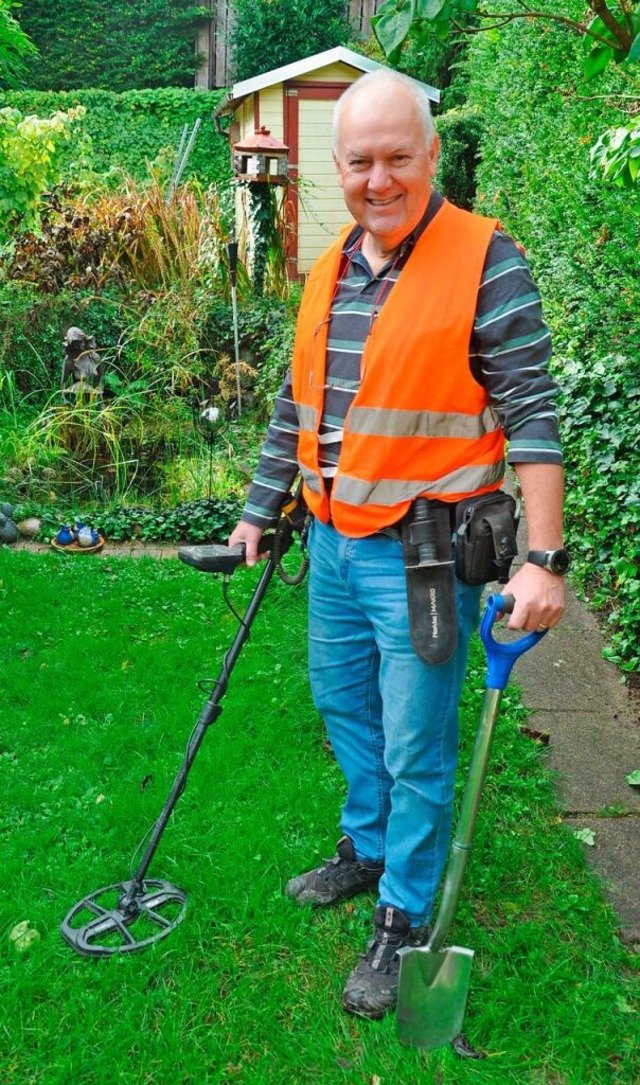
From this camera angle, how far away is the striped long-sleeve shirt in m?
2.10

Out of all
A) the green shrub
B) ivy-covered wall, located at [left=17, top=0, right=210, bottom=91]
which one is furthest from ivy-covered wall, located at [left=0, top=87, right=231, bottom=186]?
the green shrub

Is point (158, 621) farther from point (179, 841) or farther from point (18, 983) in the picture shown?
point (18, 983)

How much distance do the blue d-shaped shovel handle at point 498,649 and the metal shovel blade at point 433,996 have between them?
25.6 inches

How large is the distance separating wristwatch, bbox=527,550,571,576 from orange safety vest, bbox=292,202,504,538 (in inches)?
9.2

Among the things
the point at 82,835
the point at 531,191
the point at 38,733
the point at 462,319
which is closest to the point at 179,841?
the point at 82,835

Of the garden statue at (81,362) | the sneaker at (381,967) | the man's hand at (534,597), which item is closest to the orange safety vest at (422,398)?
the man's hand at (534,597)

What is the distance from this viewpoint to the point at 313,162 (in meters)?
14.6

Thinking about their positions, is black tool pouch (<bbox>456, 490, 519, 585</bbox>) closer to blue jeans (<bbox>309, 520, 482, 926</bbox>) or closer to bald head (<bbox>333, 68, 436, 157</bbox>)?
blue jeans (<bbox>309, 520, 482, 926</bbox>)

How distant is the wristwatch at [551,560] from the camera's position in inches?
81.6

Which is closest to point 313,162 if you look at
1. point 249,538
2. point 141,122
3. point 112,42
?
point 141,122

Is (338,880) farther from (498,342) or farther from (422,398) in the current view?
(498,342)

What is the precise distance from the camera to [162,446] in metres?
7.66

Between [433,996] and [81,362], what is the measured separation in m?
6.25

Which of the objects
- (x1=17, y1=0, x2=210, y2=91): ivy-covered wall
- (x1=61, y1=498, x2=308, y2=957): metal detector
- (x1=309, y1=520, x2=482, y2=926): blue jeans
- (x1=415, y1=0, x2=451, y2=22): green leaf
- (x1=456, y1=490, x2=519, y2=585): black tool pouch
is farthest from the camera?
(x1=17, y1=0, x2=210, y2=91): ivy-covered wall
